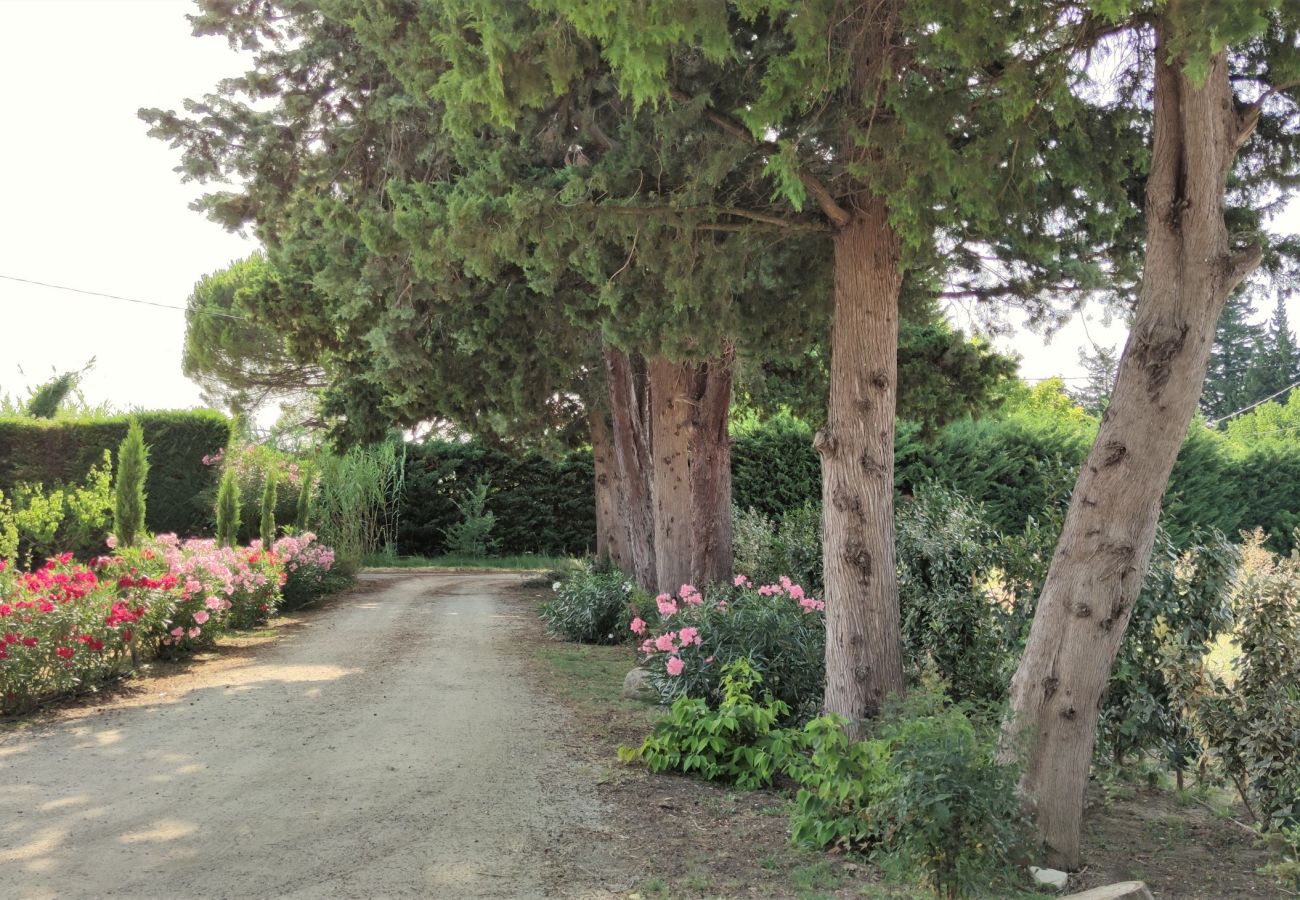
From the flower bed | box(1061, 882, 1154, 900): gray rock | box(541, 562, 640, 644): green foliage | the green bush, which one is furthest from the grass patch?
box(1061, 882, 1154, 900): gray rock

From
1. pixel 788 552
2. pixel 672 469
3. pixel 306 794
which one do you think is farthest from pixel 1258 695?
pixel 672 469

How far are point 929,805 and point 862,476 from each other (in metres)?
2.20

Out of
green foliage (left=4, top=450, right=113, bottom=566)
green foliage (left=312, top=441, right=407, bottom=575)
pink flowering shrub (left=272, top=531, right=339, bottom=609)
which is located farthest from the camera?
green foliage (left=312, top=441, right=407, bottom=575)

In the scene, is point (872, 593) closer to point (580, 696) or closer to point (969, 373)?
point (580, 696)

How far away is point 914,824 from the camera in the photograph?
3.62m

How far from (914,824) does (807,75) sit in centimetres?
337

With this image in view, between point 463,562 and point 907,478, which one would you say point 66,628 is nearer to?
point 463,562

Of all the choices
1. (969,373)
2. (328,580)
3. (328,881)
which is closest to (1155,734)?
(328,881)

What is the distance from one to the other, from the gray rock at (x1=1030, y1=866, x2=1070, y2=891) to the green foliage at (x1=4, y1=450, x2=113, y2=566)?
13794 mm

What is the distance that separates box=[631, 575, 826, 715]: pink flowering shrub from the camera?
621 centimetres

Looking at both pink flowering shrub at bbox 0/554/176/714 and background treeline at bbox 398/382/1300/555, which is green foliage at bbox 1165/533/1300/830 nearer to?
pink flowering shrub at bbox 0/554/176/714

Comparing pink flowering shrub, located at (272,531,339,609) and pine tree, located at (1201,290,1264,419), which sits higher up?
pine tree, located at (1201,290,1264,419)

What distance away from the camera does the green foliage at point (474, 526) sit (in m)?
→ 20.0

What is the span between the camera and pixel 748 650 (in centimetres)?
627
